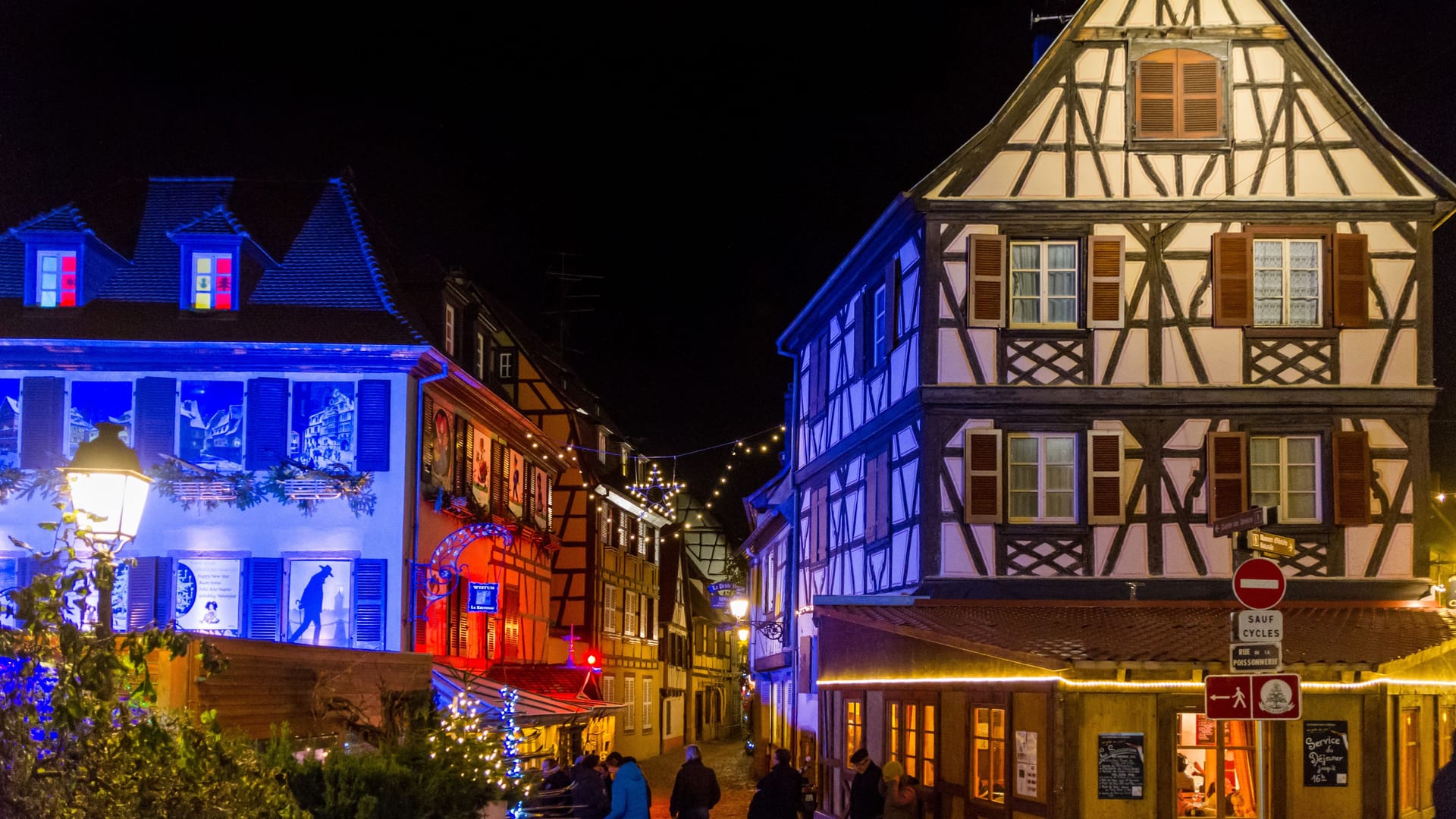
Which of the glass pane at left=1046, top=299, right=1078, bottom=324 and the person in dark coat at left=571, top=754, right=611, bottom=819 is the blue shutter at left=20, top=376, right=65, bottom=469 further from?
the glass pane at left=1046, top=299, right=1078, bottom=324

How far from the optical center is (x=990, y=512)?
70.3 ft

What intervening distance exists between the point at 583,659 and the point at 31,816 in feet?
113

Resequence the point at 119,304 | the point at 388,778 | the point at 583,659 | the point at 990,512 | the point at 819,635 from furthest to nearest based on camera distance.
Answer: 1. the point at 583,659
2. the point at 119,304
3. the point at 819,635
4. the point at 990,512
5. the point at 388,778

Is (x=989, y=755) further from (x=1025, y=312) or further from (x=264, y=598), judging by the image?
(x=264, y=598)

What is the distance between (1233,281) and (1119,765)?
8.01 metres

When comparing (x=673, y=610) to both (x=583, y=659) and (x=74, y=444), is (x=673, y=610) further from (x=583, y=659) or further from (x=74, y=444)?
(x=74, y=444)

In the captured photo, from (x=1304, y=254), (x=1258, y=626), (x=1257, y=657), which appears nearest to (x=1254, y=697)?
(x=1257, y=657)

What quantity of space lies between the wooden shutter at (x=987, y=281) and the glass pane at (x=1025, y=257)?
354 millimetres

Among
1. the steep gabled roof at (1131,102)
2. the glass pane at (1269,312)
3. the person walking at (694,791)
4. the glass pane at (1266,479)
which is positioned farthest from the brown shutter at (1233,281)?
the person walking at (694,791)

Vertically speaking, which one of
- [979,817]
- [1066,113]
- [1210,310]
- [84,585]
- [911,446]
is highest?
[1066,113]

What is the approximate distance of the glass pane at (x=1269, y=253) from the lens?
21906mm

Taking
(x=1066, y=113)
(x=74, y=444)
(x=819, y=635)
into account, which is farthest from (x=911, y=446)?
(x=74, y=444)

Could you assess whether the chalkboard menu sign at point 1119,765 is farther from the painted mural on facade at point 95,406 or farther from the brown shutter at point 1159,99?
the painted mural on facade at point 95,406

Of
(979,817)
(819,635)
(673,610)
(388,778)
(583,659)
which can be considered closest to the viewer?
(388,778)
